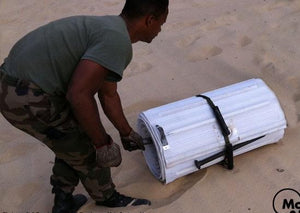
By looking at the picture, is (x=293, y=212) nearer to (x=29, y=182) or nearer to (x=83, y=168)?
(x=83, y=168)

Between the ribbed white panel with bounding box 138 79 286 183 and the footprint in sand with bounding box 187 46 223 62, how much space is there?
1.29 metres

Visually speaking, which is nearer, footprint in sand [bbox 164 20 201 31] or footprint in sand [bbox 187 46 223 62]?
footprint in sand [bbox 187 46 223 62]

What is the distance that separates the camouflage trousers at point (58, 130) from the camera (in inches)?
75.2

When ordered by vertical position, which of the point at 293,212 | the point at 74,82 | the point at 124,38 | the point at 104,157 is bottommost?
the point at 293,212

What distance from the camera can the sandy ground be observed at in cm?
248

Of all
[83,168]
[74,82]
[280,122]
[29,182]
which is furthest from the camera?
[29,182]

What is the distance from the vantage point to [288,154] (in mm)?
2662

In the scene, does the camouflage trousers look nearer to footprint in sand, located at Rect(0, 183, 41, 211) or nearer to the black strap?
footprint in sand, located at Rect(0, 183, 41, 211)

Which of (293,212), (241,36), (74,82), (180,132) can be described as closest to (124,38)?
(74,82)

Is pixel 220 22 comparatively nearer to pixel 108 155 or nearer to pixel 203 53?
pixel 203 53

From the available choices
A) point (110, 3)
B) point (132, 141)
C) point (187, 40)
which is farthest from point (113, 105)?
point (110, 3)

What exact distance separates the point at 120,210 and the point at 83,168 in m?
0.42

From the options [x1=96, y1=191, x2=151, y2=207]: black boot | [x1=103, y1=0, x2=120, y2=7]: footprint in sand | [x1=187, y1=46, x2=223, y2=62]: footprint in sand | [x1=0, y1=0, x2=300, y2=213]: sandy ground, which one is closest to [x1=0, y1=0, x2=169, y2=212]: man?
[x1=96, y1=191, x2=151, y2=207]: black boot

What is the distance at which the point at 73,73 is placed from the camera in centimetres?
177
